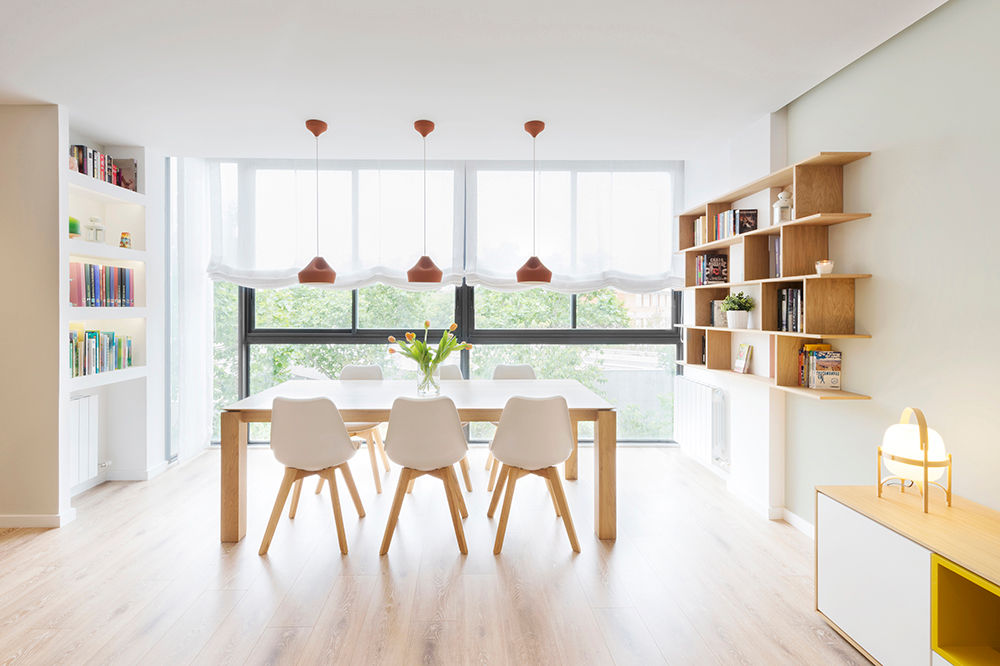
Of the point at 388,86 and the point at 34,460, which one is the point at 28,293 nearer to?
the point at 34,460

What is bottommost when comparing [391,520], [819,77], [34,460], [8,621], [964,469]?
[8,621]

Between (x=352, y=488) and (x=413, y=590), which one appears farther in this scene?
(x=352, y=488)

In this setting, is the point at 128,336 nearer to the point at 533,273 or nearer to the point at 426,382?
the point at 426,382

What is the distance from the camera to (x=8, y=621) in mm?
2238

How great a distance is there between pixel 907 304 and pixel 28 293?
4.73 m

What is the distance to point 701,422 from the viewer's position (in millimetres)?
4438

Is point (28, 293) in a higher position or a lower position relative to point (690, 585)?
higher

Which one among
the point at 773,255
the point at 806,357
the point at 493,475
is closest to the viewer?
the point at 806,357

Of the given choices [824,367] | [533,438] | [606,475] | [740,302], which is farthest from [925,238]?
[533,438]

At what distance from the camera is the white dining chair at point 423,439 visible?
275 centimetres

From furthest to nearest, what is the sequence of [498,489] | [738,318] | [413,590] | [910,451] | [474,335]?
[474,335], [738,318], [498,489], [413,590], [910,451]

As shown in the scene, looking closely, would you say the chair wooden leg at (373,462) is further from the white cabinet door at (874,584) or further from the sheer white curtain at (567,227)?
the white cabinet door at (874,584)

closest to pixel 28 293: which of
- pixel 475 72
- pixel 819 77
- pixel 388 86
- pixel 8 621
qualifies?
pixel 8 621

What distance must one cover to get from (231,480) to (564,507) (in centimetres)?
185
